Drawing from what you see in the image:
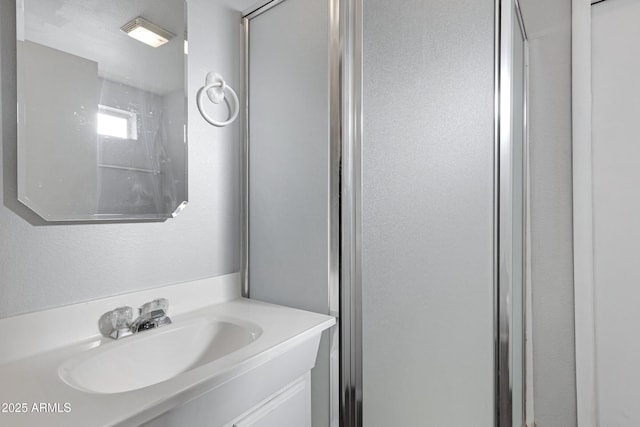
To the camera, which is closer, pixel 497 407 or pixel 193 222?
pixel 497 407

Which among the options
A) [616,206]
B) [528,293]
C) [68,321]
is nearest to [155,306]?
[68,321]

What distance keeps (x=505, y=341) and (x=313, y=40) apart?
1.13 metres

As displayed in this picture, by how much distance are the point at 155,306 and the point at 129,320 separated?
0.26 ft

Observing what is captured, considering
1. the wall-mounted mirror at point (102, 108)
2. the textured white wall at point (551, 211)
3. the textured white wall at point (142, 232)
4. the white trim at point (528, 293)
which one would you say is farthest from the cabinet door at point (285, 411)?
the textured white wall at point (551, 211)

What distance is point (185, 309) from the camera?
111 centimetres

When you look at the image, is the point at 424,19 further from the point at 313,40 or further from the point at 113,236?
the point at 113,236

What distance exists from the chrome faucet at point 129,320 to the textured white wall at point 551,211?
1620mm

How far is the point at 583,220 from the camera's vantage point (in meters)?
1.37

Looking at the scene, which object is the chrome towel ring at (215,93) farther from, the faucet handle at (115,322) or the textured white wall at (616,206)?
the textured white wall at (616,206)

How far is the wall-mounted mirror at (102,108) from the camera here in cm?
81

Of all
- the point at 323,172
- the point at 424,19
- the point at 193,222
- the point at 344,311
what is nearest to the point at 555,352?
the point at 344,311

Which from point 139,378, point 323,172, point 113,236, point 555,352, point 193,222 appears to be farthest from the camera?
point 555,352

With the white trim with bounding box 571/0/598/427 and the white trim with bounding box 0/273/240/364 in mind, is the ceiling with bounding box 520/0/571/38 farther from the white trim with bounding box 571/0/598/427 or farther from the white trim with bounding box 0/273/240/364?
the white trim with bounding box 0/273/240/364

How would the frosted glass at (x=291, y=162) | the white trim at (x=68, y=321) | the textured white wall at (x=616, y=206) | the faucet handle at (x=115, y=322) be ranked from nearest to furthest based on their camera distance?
the white trim at (x=68, y=321) < the faucet handle at (x=115, y=322) < the frosted glass at (x=291, y=162) < the textured white wall at (x=616, y=206)
